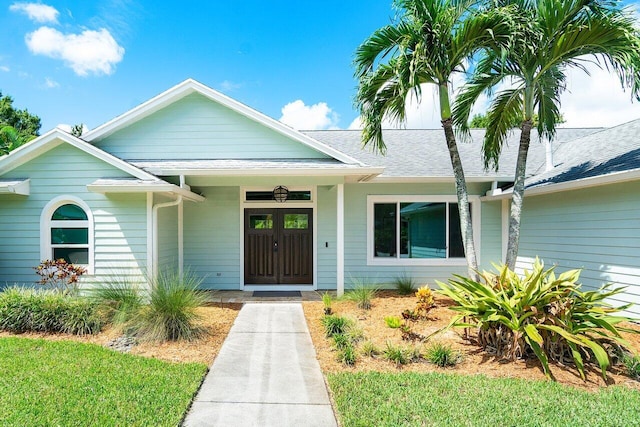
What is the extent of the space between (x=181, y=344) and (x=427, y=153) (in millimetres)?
8796

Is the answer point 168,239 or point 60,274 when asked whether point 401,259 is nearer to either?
point 168,239

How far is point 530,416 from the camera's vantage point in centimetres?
338

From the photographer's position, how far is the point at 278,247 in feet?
32.9

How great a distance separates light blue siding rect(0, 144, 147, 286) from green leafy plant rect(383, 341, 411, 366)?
17.8 ft

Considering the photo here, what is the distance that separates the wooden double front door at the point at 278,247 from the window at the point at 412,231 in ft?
5.98

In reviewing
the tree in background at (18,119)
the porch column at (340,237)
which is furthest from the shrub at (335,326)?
the tree in background at (18,119)

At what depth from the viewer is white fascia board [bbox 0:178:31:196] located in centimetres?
705

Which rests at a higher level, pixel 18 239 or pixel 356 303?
pixel 18 239

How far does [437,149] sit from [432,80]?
444 cm

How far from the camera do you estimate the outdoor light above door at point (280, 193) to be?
9758mm

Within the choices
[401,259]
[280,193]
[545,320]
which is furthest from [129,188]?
[545,320]

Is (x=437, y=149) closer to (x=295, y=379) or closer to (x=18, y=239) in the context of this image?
(x=295, y=379)

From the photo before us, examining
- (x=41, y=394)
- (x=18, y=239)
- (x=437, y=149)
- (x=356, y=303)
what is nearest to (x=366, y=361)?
(x=356, y=303)

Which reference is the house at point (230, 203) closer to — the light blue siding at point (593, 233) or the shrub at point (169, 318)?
the light blue siding at point (593, 233)
